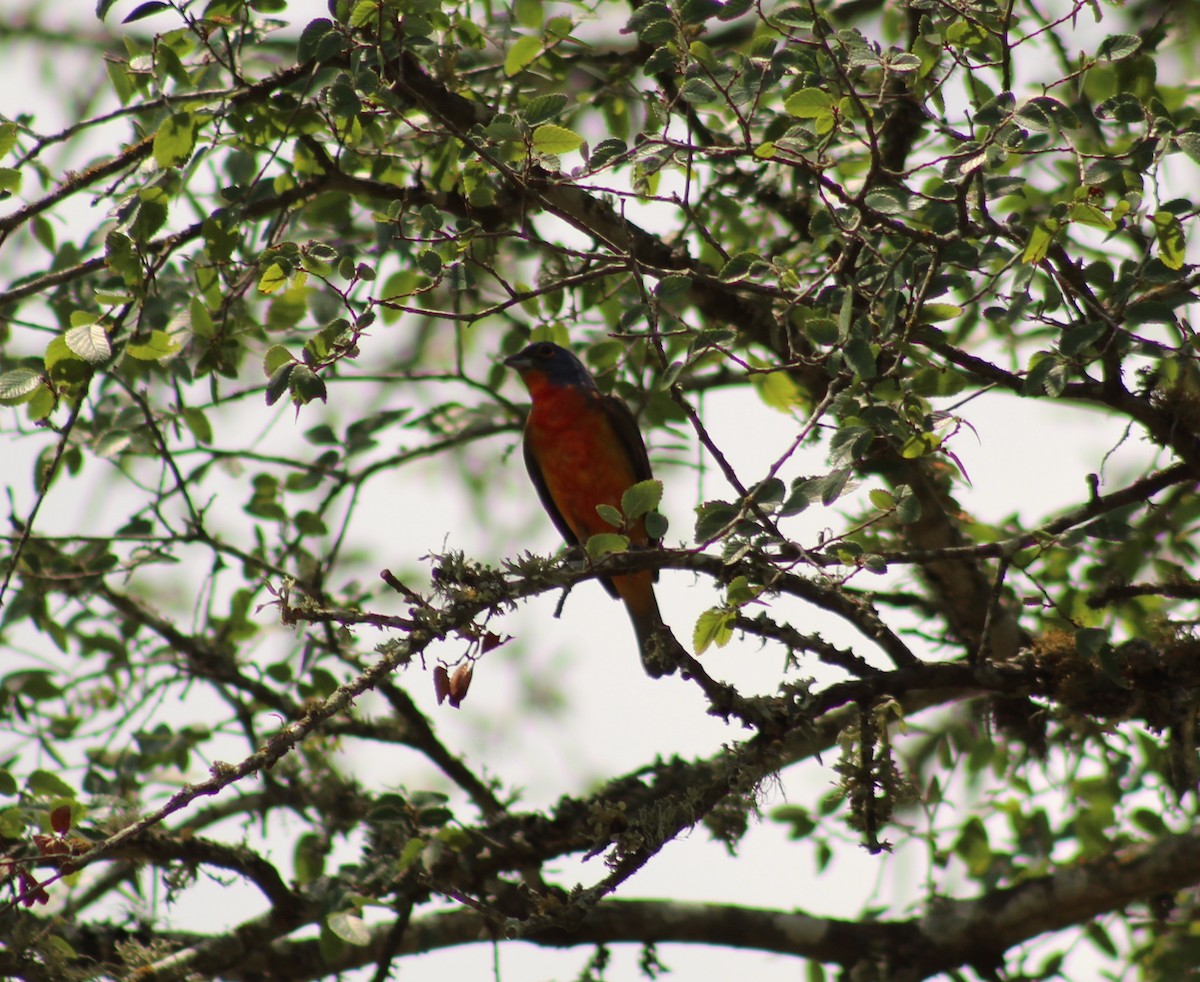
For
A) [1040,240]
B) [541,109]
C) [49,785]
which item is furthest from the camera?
[49,785]

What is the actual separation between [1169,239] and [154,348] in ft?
7.54

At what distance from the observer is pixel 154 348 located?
131 inches

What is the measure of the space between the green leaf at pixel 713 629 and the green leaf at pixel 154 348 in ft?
4.77

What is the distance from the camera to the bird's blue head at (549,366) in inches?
206

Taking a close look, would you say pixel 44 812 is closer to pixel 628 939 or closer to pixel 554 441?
pixel 628 939

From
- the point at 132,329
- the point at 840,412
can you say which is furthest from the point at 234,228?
the point at 840,412

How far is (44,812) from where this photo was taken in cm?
366

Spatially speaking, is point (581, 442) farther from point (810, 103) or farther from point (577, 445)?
point (810, 103)

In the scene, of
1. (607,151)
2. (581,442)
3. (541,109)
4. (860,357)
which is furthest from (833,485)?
(581,442)

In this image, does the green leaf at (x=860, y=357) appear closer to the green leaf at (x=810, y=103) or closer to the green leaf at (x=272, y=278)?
the green leaf at (x=810, y=103)

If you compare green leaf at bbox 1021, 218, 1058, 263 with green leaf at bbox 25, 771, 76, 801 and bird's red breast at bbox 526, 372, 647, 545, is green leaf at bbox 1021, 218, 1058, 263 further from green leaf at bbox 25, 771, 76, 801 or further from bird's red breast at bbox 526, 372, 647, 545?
bird's red breast at bbox 526, 372, 647, 545

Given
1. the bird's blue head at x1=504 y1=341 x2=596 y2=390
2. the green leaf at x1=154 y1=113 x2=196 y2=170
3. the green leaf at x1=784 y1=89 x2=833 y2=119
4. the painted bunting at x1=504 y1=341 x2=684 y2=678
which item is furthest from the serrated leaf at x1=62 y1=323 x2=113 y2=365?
the painted bunting at x1=504 y1=341 x2=684 y2=678

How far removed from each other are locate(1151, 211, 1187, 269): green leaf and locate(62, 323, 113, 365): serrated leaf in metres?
2.21

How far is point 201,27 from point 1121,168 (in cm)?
216
